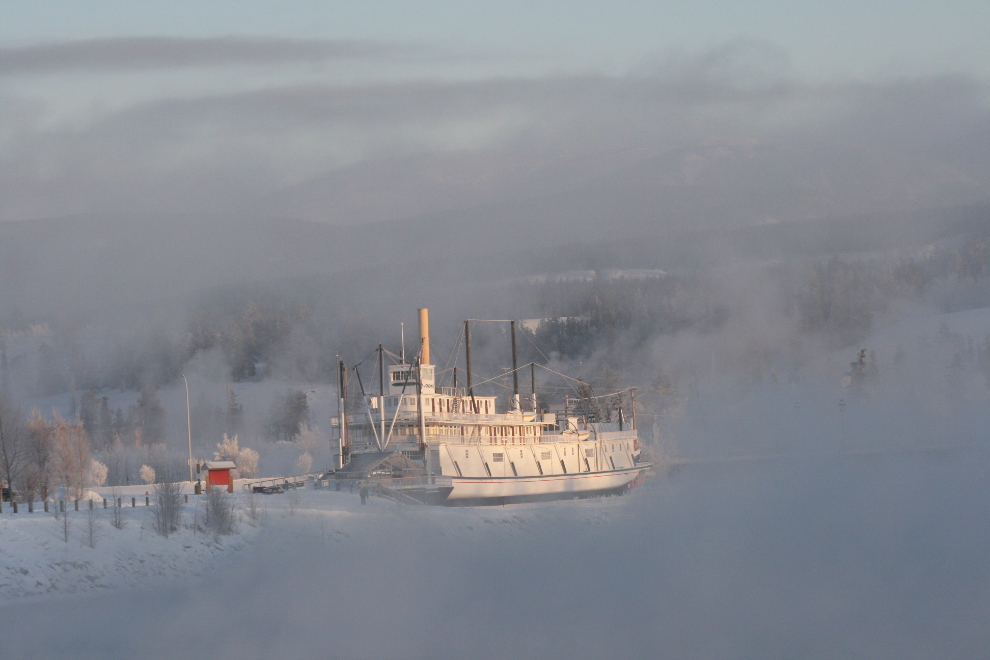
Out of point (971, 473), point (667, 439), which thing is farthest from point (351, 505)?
point (667, 439)

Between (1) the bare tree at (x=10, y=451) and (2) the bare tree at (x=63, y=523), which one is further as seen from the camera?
(1) the bare tree at (x=10, y=451)

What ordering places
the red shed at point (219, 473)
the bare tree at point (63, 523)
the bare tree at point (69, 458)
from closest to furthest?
1. the bare tree at point (63, 523)
2. the red shed at point (219, 473)
3. the bare tree at point (69, 458)

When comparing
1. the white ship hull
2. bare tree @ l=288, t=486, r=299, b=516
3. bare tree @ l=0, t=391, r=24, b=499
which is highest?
bare tree @ l=0, t=391, r=24, b=499

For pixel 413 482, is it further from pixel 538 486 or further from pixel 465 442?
pixel 538 486

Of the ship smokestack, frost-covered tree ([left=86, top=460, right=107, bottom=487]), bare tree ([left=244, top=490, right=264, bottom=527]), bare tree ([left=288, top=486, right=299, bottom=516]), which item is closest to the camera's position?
bare tree ([left=244, top=490, right=264, bottom=527])

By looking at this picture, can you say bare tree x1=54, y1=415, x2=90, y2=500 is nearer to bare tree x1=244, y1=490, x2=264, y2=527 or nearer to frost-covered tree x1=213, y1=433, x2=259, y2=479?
frost-covered tree x1=213, y1=433, x2=259, y2=479

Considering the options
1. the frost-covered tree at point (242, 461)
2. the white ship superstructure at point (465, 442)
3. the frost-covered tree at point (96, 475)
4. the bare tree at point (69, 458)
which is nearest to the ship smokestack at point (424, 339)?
the white ship superstructure at point (465, 442)

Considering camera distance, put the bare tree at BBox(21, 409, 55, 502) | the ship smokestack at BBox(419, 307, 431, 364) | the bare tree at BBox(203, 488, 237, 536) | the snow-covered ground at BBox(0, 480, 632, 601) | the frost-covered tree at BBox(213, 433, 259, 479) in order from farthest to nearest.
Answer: the frost-covered tree at BBox(213, 433, 259, 479) < the bare tree at BBox(21, 409, 55, 502) < the ship smokestack at BBox(419, 307, 431, 364) < the bare tree at BBox(203, 488, 237, 536) < the snow-covered ground at BBox(0, 480, 632, 601)

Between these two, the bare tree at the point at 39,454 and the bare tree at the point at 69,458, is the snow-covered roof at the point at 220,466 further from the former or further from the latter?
the bare tree at the point at 39,454

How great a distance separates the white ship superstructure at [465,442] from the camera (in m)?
85.4

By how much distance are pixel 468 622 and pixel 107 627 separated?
15.5 m

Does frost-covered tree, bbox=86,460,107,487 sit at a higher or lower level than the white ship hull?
higher

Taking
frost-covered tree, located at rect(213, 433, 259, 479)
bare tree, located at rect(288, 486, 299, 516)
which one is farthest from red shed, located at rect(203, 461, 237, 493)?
frost-covered tree, located at rect(213, 433, 259, 479)

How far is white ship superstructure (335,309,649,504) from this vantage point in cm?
8538
